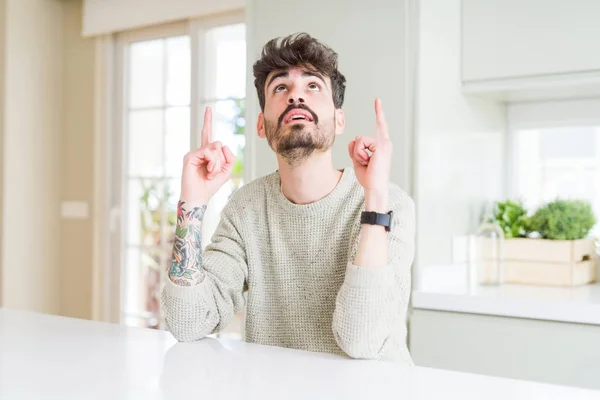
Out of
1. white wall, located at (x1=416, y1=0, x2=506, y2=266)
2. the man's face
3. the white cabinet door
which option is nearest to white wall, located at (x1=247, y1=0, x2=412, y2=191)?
white wall, located at (x1=416, y1=0, x2=506, y2=266)

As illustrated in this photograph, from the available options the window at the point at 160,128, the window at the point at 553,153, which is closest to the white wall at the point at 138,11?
the window at the point at 160,128

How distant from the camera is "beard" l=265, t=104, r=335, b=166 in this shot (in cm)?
149

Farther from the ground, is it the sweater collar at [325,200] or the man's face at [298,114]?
the man's face at [298,114]

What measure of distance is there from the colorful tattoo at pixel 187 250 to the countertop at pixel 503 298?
34.6 inches

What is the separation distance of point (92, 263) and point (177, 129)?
2.95 ft

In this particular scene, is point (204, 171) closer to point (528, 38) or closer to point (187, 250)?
point (187, 250)

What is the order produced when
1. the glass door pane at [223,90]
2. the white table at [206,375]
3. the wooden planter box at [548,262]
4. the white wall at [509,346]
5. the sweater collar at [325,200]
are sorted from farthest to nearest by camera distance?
the glass door pane at [223,90]
the wooden planter box at [548,262]
the white wall at [509,346]
the sweater collar at [325,200]
the white table at [206,375]

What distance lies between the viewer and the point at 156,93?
3.78 m

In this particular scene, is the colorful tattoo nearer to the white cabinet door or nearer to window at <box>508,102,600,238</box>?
the white cabinet door

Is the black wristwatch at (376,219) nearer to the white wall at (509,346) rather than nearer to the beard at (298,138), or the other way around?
the beard at (298,138)

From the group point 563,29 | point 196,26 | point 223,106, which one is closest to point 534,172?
point 563,29

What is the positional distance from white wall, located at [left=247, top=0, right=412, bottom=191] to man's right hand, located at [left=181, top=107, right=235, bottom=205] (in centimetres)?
81

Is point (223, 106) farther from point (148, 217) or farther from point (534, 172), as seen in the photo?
point (534, 172)

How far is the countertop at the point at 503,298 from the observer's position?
1.89 m
